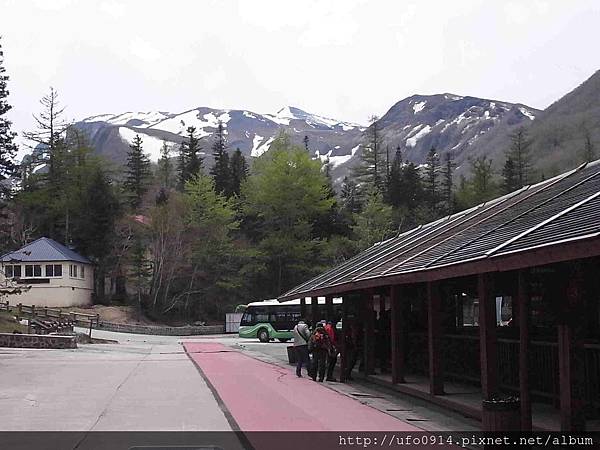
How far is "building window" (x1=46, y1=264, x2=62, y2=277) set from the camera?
6219 centimetres

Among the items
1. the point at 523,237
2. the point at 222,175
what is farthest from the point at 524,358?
the point at 222,175

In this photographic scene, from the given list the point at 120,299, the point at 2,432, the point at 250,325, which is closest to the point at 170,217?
the point at 120,299

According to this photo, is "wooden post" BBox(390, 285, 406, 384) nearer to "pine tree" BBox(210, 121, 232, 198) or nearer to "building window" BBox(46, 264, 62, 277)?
"building window" BBox(46, 264, 62, 277)

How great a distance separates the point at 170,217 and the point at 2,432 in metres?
54.7

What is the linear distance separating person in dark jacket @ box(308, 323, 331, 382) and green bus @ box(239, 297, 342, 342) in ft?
89.9

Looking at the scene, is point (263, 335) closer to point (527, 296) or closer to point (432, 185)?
point (527, 296)

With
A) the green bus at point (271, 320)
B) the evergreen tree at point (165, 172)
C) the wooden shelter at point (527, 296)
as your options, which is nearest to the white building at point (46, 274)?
the green bus at point (271, 320)

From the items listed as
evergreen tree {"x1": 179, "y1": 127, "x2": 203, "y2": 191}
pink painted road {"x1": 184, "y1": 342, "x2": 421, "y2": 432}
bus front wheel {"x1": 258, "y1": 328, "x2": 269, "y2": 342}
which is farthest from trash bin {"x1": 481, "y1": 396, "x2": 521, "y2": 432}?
evergreen tree {"x1": 179, "y1": 127, "x2": 203, "y2": 191}

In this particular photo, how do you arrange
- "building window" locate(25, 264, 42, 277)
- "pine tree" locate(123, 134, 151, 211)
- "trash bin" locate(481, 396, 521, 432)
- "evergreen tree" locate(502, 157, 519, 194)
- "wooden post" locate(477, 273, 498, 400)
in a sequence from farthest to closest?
"pine tree" locate(123, 134, 151, 211) → "evergreen tree" locate(502, 157, 519, 194) → "building window" locate(25, 264, 42, 277) → "wooden post" locate(477, 273, 498, 400) → "trash bin" locate(481, 396, 521, 432)

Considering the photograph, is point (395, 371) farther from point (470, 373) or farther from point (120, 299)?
point (120, 299)

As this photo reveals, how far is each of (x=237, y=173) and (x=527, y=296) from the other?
7958cm

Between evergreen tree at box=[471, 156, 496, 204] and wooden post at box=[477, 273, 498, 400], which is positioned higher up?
evergreen tree at box=[471, 156, 496, 204]

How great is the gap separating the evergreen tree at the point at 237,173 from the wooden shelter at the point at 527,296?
65.2 m

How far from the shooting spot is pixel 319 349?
20.1 m
